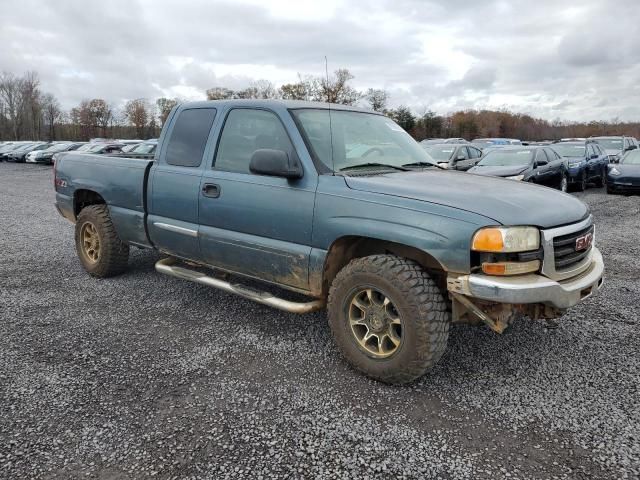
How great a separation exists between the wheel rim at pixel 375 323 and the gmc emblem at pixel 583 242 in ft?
4.27

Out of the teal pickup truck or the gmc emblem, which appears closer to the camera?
the teal pickup truck

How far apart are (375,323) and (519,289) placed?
3.14 ft

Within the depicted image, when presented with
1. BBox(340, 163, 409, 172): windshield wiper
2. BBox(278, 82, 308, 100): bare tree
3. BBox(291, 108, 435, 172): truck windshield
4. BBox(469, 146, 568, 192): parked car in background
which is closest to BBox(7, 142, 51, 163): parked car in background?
BBox(278, 82, 308, 100): bare tree

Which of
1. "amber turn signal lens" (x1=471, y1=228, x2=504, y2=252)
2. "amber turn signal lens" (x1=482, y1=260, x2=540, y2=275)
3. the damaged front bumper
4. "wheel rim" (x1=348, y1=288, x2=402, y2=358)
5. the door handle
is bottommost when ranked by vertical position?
"wheel rim" (x1=348, y1=288, x2=402, y2=358)

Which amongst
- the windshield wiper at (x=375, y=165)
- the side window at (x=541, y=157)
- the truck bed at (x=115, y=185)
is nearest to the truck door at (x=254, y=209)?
the windshield wiper at (x=375, y=165)

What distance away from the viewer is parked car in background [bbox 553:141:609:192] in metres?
13.8

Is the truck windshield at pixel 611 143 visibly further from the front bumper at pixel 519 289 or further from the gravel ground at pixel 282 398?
the front bumper at pixel 519 289

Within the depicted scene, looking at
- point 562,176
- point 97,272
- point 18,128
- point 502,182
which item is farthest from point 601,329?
point 18,128

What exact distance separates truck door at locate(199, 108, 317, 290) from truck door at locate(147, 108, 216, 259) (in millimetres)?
158

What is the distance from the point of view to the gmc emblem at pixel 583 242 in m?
3.25

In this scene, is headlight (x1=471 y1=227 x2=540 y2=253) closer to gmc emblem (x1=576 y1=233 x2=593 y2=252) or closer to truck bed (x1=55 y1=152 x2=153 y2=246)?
Result: gmc emblem (x1=576 y1=233 x2=593 y2=252)

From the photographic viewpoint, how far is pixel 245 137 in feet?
13.4

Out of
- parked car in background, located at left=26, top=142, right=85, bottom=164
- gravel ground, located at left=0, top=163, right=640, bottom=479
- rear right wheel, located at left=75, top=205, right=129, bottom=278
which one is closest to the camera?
gravel ground, located at left=0, top=163, right=640, bottom=479

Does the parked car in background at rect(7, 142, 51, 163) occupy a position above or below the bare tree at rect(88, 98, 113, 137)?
below
